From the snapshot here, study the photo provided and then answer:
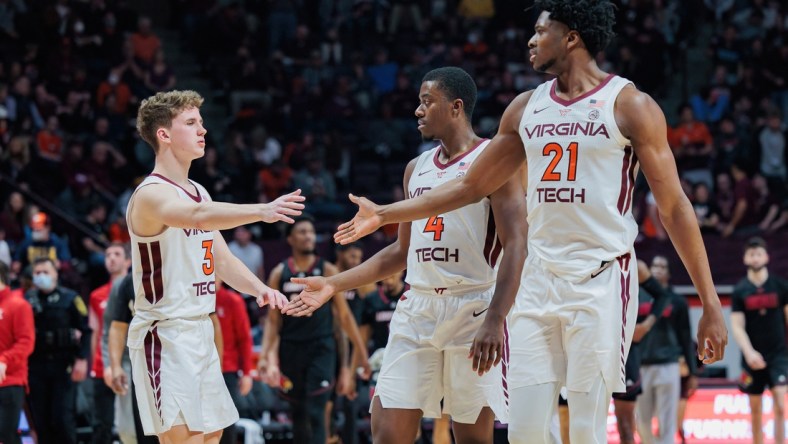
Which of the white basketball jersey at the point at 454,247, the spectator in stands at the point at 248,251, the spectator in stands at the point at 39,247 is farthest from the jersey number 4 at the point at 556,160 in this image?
the spectator in stands at the point at 248,251

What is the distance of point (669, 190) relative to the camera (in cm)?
525

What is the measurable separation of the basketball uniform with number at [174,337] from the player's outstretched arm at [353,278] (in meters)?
0.60

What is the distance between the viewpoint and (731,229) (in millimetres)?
16875

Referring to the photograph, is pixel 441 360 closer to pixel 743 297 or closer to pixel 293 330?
pixel 293 330

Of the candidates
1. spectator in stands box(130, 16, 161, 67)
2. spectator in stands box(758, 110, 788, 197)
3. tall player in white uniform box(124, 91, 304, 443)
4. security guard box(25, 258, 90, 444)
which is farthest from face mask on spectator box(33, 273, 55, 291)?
spectator in stands box(758, 110, 788, 197)

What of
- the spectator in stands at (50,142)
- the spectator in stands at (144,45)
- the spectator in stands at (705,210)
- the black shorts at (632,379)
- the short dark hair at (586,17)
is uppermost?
the spectator in stands at (144,45)

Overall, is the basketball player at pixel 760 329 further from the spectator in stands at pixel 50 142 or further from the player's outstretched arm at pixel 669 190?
the spectator in stands at pixel 50 142

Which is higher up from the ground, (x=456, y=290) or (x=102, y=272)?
(x=102, y=272)

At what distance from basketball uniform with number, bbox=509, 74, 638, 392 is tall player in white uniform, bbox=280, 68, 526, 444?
909mm

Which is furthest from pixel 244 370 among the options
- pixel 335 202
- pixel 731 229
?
pixel 731 229

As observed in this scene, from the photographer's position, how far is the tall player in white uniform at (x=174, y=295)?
6477mm

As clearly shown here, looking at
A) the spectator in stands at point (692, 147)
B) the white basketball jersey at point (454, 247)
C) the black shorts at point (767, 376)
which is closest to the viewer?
the white basketball jersey at point (454, 247)

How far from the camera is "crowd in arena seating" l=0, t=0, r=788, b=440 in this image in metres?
17.2

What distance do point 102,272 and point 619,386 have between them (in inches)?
448
